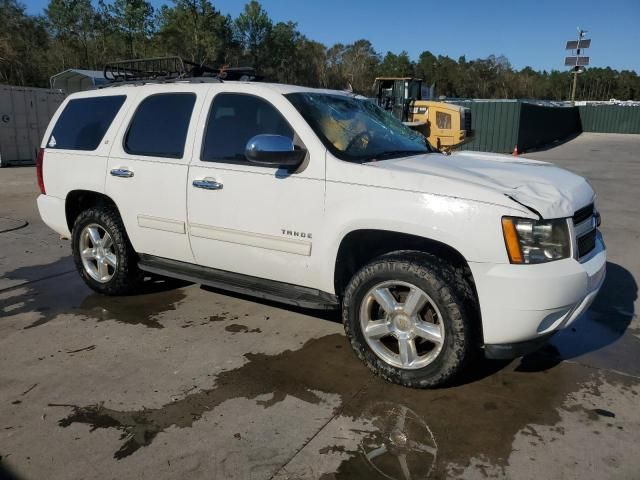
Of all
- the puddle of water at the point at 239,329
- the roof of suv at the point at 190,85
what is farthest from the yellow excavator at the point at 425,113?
the puddle of water at the point at 239,329

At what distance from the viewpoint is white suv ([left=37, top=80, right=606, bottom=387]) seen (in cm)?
294

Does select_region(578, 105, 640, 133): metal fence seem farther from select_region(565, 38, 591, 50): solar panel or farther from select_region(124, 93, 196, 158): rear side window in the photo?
select_region(124, 93, 196, 158): rear side window

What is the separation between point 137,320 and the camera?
14.6 feet

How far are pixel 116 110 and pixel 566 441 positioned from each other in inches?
169

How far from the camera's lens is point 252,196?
12.2 ft

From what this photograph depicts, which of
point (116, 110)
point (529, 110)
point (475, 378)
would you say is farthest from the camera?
point (529, 110)

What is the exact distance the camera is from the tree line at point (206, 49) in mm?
50431

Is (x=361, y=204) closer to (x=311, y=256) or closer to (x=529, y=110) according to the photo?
(x=311, y=256)

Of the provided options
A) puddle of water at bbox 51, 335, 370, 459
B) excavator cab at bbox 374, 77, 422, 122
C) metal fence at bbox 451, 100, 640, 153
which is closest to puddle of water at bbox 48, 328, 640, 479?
puddle of water at bbox 51, 335, 370, 459

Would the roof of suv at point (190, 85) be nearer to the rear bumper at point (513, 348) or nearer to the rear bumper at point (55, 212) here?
the rear bumper at point (55, 212)

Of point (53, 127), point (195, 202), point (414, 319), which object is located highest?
point (53, 127)

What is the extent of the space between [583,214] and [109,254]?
3931 millimetres

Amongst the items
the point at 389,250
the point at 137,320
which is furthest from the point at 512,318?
the point at 137,320

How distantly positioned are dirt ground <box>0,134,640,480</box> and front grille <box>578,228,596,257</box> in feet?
2.86
